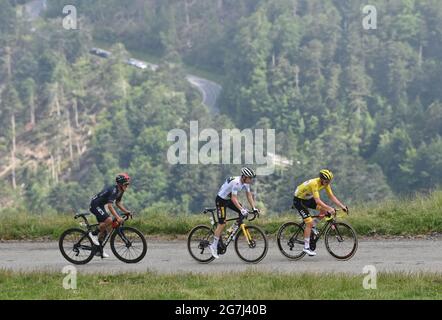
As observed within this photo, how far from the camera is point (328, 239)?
16.1m

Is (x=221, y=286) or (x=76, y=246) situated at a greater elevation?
(x=76, y=246)

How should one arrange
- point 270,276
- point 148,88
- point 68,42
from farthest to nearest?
point 68,42, point 148,88, point 270,276

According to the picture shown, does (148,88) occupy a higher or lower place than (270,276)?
higher

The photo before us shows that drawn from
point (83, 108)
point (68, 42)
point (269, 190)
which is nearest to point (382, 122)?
point (269, 190)

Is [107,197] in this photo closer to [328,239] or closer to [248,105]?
[328,239]

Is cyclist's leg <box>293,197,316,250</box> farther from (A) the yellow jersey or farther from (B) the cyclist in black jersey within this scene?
(B) the cyclist in black jersey

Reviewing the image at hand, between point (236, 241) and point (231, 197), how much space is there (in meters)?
0.83

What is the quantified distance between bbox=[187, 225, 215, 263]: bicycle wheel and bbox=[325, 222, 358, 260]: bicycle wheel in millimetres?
2162

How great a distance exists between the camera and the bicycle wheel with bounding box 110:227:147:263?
16000mm

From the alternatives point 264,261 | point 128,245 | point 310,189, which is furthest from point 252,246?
point 128,245

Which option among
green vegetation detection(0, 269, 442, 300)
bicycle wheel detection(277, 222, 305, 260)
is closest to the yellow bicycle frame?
bicycle wheel detection(277, 222, 305, 260)
